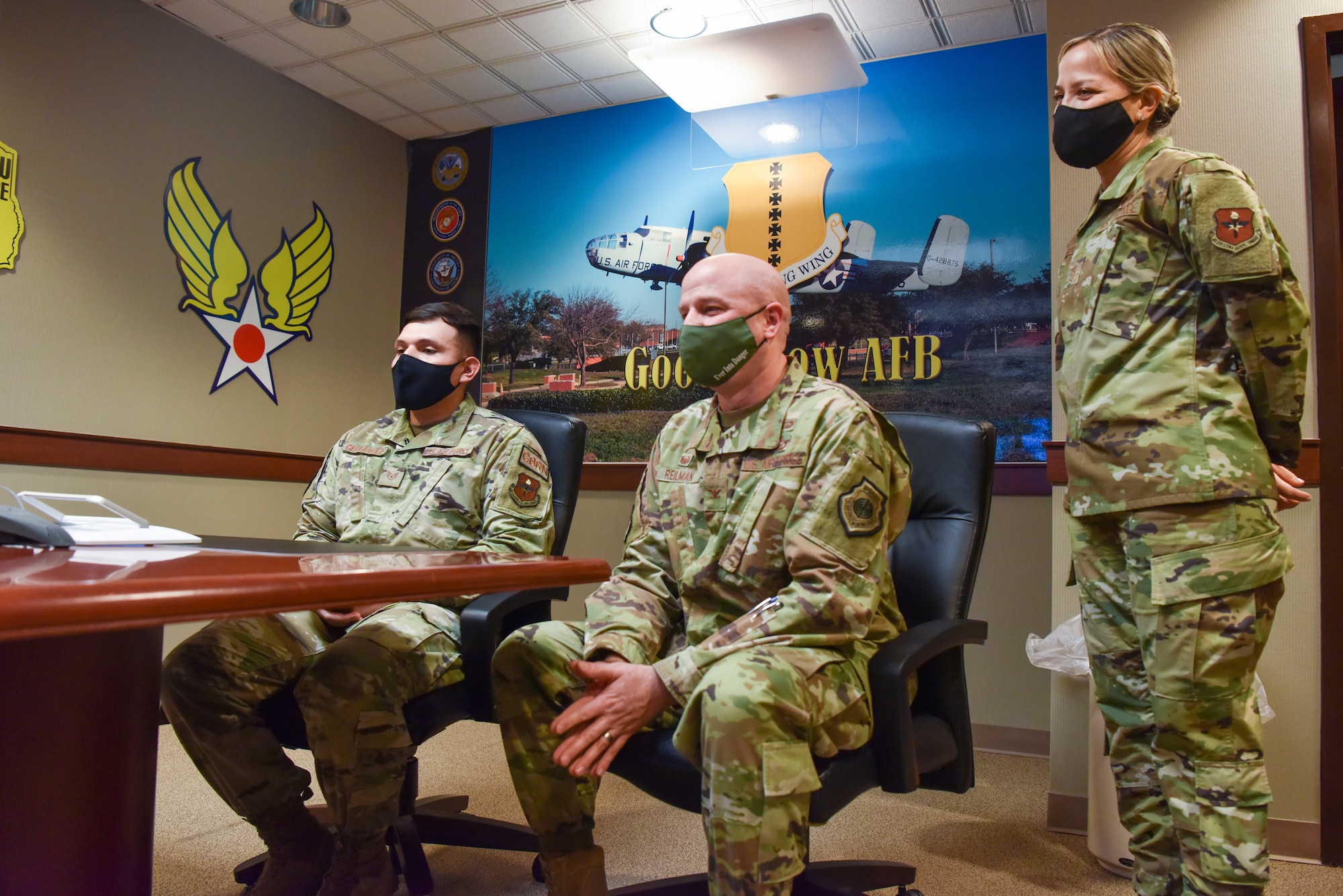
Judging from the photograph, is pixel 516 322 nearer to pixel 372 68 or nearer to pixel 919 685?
pixel 372 68

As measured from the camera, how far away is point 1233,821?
1277 millimetres

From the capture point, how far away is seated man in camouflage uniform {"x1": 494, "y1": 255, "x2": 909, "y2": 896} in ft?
3.84

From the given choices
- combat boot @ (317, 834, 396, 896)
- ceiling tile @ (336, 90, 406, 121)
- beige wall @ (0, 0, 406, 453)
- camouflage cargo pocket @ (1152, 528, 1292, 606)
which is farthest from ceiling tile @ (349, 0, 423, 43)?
camouflage cargo pocket @ (1152, 528, 1292, 606)

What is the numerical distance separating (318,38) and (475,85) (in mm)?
662

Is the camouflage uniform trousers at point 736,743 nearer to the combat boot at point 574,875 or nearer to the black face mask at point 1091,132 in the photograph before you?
the combat boot at point 574,875

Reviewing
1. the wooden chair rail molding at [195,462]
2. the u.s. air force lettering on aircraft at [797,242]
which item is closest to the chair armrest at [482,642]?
the wooden chair rail molding at [195,462]

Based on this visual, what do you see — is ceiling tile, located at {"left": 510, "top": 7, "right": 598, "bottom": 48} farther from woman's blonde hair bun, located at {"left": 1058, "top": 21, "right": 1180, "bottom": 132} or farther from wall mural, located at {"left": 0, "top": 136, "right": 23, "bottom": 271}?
woman's blonde hair bun, located at {"left": 1058, "top": 21, "right": 1180, "bottom": 132}

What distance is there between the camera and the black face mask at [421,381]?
6.81 ft

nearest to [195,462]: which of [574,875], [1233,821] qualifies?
[574,875]

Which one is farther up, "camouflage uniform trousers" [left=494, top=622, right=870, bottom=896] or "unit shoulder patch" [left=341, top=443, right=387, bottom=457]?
"unit shoulder patch" [left=341, top=443, right=387, bottom=457]

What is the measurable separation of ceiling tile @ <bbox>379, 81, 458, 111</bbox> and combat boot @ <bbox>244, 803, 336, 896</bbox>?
10.8 feet

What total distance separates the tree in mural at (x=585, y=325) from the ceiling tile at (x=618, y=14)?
109cm

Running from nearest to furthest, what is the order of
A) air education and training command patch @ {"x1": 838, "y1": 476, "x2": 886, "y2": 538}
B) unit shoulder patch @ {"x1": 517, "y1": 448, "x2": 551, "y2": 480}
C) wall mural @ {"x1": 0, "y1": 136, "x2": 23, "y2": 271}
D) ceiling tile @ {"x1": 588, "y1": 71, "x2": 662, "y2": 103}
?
air education and training command patch @ {"x1": 838, "y1": 476, "x2": 886, "y2": 538}, unit shoulder patch @ {"x1": 517, "y1": 448, "x2": 551, "y2": 480}, wall mural @ {"x1": 0, "y1": 136, "x2": 23, "y2": 271}, ceiling tile @ {"x1": 588, "y1": 71, "x2": 662, "y2": 103}

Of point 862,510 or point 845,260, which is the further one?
point 845,260
